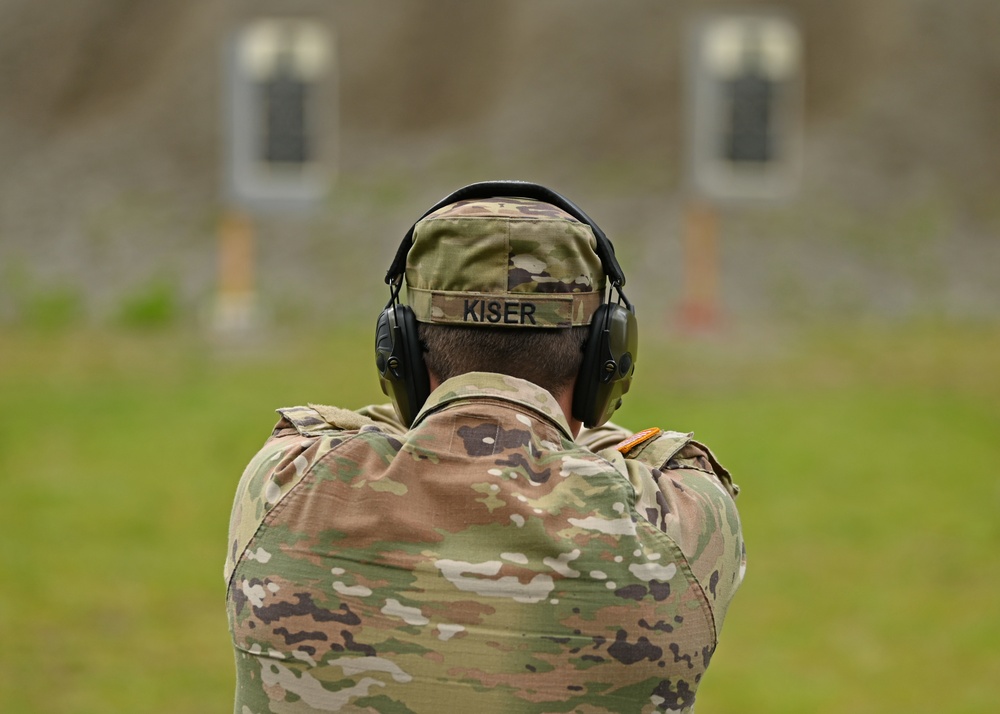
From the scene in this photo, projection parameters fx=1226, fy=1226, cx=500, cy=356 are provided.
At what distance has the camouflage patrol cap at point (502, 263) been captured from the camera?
128 cm

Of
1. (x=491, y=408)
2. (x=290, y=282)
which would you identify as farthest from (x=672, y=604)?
(x=290, y=282)

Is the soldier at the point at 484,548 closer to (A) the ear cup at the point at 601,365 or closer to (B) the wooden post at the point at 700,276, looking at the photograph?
(A) the ear cup at the point at 601,365

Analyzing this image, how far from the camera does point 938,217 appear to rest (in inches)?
458

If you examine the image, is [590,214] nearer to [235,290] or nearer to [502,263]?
[235,290]

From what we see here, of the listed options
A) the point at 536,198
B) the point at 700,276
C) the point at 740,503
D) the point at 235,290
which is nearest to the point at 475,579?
the point at 536,198

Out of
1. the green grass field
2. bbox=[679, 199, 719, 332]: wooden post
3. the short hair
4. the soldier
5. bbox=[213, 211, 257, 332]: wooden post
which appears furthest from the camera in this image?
bbox=[213, 211, 257, 332]: wooden post

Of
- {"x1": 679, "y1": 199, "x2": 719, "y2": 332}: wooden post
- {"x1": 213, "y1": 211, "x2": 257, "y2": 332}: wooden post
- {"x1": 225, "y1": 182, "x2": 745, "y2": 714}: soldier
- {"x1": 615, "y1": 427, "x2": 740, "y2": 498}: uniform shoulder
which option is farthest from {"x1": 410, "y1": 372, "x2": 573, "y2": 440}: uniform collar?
{"x1": 213, "y1": 211, "x2": 257, "y2": 332}: wooden post

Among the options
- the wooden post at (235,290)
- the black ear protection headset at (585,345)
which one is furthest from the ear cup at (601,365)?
the wooden post at (235,290)

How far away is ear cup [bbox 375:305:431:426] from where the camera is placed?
1380 millimetres

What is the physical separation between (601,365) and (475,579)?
12.1 inches

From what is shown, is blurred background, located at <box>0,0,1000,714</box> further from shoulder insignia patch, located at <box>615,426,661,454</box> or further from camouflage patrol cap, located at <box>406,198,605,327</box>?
camouflage patrol cap, located at <box>406,198,605,327</box>

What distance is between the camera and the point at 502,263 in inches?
50.5

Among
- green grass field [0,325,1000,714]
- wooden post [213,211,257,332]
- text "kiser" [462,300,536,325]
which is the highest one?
text "kiser" [462,300,536,325]

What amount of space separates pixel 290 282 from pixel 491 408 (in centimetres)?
984
